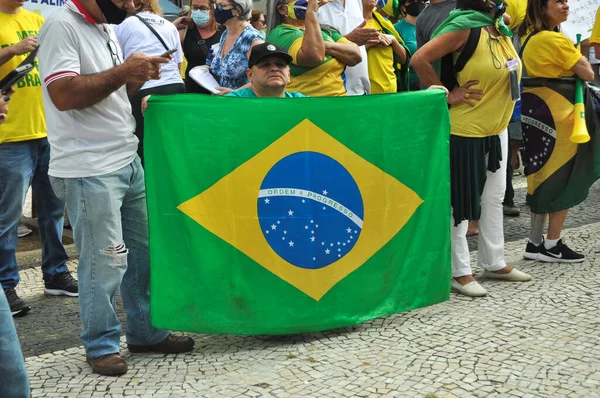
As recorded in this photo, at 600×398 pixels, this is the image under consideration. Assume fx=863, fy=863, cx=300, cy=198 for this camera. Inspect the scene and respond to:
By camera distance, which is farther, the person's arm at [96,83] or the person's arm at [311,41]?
the person's arm at [311,41]

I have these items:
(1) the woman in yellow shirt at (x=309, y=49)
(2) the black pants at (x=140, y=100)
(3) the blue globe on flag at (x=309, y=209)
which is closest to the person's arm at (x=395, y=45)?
(1) the woman in yellow shirt at (x=309, y=49)

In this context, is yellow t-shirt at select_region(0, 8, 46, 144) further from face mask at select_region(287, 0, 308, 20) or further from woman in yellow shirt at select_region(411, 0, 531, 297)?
woman in yellow shirt at select_region(411, 0, 531, 297)

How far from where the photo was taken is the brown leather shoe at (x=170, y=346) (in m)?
4.41

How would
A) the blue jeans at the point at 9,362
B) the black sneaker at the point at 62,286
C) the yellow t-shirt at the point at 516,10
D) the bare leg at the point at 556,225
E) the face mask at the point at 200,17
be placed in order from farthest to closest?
the yellow t-shirt at the point at 516,10 → the face mask at the point at 200,17 → the bare leg at the point at 556,225 → the black sneaker at the point at 62,286 → the blue jeans at the point at 9,362

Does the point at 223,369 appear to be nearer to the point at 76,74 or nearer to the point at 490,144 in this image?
the point at 76,74

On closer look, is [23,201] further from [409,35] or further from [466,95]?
[409,35]

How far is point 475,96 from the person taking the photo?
17.3 ft

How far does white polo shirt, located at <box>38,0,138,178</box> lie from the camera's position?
12.8 ft

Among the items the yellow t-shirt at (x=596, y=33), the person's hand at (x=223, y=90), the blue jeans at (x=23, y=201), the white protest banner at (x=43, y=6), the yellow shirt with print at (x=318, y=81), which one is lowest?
the blue jeans at (x=23, y=201)

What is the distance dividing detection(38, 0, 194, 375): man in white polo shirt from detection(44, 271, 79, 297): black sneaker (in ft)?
5.04

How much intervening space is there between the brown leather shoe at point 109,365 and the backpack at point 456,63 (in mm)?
2679

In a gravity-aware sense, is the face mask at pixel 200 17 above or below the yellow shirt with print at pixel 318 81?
above

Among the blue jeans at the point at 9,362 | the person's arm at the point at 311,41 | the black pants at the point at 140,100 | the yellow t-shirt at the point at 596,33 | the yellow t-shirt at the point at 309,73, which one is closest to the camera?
the blue jeans at the point at 9,362

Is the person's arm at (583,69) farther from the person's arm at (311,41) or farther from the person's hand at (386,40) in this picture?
the person's arm at (311,41)
